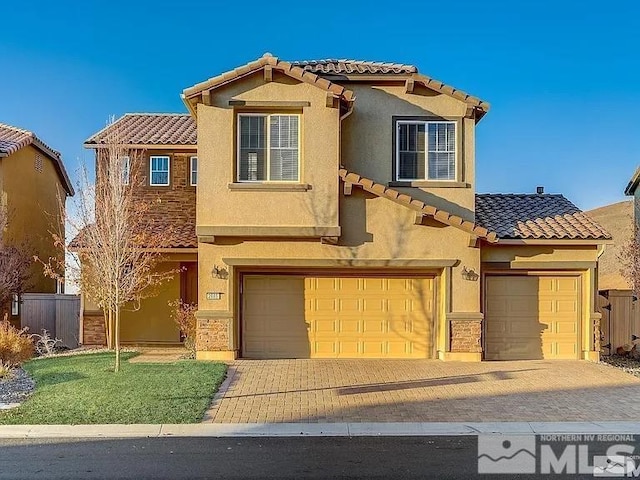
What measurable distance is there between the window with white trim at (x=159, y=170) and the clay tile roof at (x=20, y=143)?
4.74m

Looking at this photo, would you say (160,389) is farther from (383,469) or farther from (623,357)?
(623,357)

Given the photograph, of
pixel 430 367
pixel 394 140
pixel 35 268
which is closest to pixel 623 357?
pixel 430 367

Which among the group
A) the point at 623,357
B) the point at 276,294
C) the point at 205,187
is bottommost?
the point at 623,357

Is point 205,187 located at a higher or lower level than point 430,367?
higher

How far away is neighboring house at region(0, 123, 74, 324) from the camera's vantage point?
22016 millimetres

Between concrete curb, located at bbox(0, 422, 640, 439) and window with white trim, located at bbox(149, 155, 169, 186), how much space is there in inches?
477

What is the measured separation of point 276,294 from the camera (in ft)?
55.5

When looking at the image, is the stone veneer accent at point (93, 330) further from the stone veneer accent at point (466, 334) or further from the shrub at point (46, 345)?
the stone veneer accent at point (466, 334)

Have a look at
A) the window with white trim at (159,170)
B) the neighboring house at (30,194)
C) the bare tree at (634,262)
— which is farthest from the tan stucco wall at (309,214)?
the neighboring house at (30,194)

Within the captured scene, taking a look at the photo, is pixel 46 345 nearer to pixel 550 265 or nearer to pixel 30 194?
pixel 30 194

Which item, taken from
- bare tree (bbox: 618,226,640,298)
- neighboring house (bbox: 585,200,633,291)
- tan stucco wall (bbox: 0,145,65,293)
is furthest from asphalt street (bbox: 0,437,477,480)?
neighboring house (bbox: 585,200,633,291)

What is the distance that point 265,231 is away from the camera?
1603cm

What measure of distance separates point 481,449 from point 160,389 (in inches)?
241

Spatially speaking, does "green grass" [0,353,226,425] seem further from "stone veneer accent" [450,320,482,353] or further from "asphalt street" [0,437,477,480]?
"stone veneer accent" [450,320,482,353]
